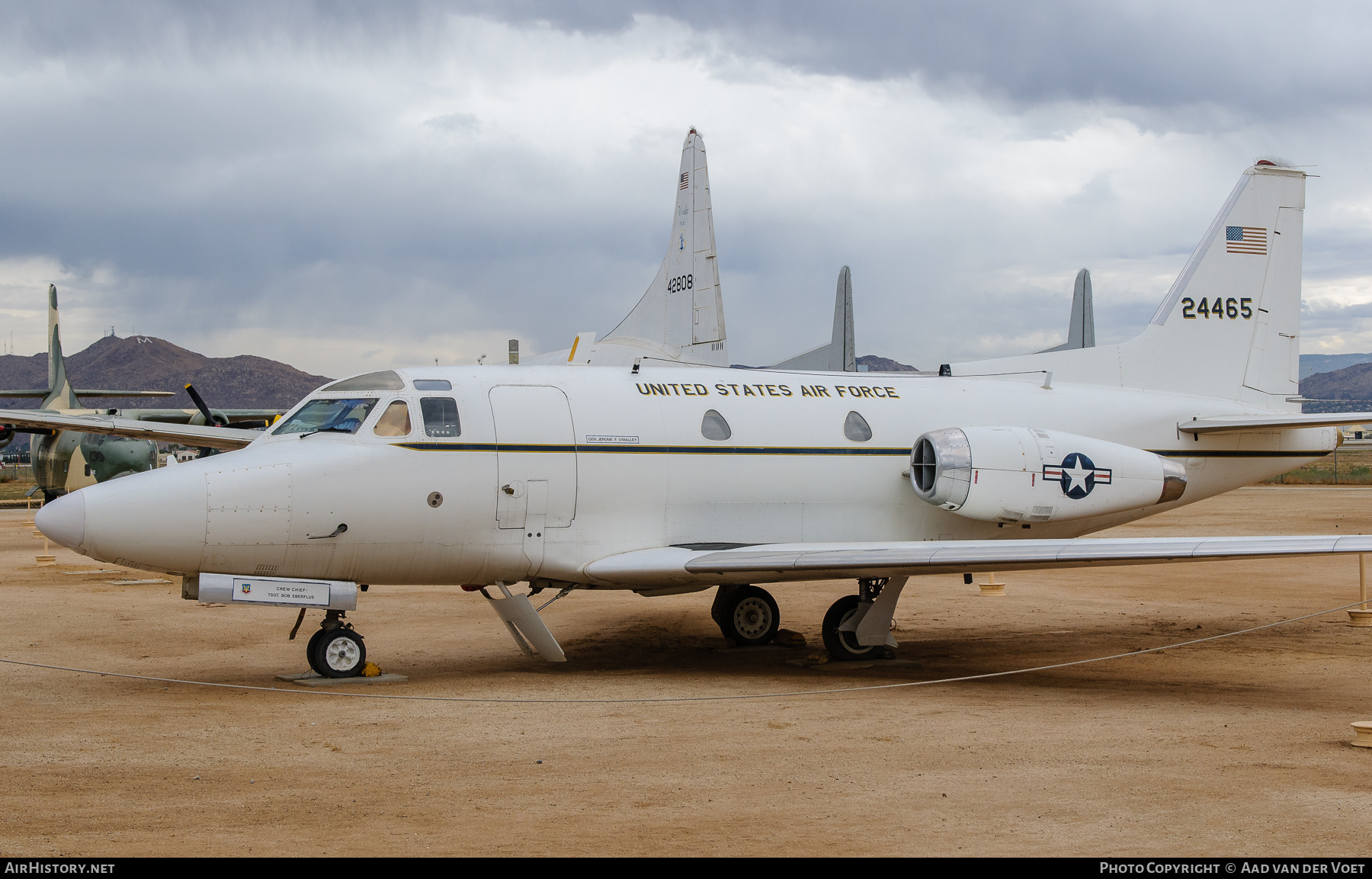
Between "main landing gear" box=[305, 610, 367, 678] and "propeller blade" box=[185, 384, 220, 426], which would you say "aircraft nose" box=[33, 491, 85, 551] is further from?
"propeller blade" box=[185, 384, 220, 426]

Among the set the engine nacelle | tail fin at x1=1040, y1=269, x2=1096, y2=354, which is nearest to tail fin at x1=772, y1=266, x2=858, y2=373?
tail fin at x1=1040, y1=269, x2=1096, y2=354

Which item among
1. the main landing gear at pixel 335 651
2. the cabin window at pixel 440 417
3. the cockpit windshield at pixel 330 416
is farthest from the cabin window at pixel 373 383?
the main landing gear at pixel 335 651

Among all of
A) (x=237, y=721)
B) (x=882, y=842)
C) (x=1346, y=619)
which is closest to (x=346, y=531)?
(x=237, y=721)

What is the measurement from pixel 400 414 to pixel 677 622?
687 cm

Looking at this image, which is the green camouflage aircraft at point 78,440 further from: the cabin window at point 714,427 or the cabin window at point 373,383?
the cabin window at point 714,427

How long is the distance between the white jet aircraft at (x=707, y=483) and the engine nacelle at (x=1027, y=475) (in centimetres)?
3

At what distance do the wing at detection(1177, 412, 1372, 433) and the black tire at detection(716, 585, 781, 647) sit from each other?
5.97 m

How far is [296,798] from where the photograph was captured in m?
6.68

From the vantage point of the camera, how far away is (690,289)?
19.9 m

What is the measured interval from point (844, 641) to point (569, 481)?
3947 millimetres

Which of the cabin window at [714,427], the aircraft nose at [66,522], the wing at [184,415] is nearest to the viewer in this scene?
the aircraft nose at [66,522]

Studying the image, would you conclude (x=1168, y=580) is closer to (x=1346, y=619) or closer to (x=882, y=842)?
(x=1346, y=619)

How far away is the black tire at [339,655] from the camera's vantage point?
1080cm

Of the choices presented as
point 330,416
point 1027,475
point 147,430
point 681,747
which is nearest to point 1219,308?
point 1027,475
